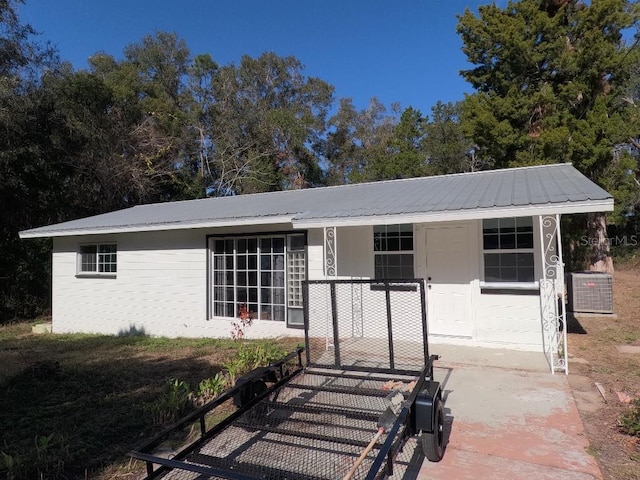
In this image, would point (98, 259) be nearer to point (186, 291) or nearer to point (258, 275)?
point (186, 291)

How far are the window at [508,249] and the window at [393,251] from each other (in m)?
1.33

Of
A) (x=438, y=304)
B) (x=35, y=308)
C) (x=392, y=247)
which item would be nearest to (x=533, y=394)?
(x=438, y=304)

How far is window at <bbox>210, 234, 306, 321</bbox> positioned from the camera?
9.09 m

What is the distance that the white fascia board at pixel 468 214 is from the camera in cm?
560

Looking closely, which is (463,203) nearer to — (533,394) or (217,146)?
(533,394)

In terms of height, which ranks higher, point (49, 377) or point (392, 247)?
point (392, 247)

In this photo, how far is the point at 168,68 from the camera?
30281mm

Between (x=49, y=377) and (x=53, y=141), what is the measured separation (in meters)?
11.6

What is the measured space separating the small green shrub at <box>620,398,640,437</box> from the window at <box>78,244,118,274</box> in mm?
10619

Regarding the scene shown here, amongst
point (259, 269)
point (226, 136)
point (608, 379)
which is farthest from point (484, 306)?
point (226, 136)

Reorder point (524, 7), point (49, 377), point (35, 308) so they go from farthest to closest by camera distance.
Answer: point (524, 7)
point (35, 308)
point (49, 377)

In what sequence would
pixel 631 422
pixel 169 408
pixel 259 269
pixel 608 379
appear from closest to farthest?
pixel 631 422
pixel 169 408
pixel 608 379
pixel 259 269

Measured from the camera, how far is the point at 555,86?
17219 millimetres

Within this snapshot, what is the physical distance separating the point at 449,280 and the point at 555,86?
13374 mm
